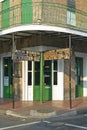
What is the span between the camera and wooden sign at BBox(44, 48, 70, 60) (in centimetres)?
1553

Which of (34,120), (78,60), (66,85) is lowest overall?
(34,120)

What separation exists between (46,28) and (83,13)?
491 cm

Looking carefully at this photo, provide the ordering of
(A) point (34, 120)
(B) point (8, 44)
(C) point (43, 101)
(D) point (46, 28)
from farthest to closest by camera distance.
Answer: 1. (B) point (8, 44)
2. (C) point (43, 101)
3. (D) point (46, 28)
4. (A) point (34, 120)

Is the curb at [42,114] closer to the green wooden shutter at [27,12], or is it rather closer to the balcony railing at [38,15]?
the balcony railing at [38,15]

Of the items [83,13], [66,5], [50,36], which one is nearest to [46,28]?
[50,36]

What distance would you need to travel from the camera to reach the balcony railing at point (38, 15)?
55.2ft

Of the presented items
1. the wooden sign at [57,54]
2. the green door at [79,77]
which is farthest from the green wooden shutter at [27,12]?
the green door at [79,77]

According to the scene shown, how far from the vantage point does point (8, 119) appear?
42.9 ft

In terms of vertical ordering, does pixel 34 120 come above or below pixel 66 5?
below

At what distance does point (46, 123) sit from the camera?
1208 cm

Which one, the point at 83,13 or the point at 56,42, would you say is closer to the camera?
the point at 56,42

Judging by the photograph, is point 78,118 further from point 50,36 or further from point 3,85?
point 3,85

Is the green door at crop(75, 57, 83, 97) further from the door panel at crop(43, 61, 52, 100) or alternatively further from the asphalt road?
the asphalt road

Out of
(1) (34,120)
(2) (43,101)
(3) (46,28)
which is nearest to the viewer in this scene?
(1) (34,120)
